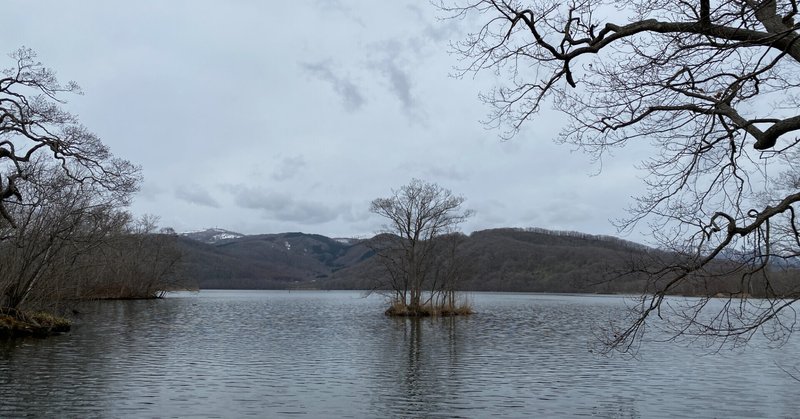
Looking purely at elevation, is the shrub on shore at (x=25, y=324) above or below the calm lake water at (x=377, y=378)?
above

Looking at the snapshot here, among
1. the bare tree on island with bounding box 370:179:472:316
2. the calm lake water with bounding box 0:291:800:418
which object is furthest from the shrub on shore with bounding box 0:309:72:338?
the bare tree on island with bounding box 370:179:472:316

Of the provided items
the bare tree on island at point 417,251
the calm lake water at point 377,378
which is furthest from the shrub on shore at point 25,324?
the bare tree on island at point 417,251

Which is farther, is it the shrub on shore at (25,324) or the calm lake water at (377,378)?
the shrub on shore at (25,324)

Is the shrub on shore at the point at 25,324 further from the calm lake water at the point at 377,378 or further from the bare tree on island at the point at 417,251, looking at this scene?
the bare tree on island at the point at 417,251

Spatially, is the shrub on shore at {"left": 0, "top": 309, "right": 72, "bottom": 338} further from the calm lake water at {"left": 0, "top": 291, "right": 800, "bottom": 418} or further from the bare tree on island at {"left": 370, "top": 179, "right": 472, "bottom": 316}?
the bare tree on island at {"left": 370, "top": 179, "right": 472, "bottom": 316}

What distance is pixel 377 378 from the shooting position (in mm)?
18266

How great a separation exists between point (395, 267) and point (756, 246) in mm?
39413

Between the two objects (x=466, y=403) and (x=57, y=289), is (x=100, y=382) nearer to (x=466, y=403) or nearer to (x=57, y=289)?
(x=466, y=403)

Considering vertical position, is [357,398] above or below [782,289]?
below

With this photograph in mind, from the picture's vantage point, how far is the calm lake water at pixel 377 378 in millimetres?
13727

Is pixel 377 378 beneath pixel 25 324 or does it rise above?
beneath

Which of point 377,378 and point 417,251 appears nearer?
point 377,378

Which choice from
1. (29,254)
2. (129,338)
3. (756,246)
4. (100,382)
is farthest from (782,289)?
(29,254)

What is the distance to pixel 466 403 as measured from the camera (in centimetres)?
1448
